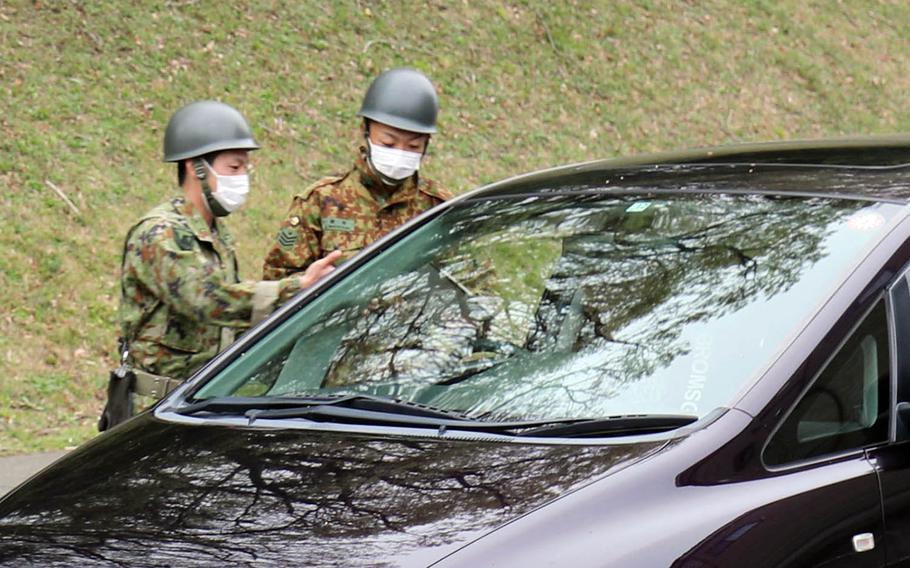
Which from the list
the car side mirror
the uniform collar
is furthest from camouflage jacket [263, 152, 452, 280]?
the car side mirror

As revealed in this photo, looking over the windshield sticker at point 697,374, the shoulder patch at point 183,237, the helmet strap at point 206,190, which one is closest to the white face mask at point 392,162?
the helmet strap at point 206,190

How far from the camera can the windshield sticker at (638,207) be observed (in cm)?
349

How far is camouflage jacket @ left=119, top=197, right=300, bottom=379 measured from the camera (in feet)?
14.3

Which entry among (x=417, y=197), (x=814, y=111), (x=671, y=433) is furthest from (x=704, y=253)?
(x=814, y=111)

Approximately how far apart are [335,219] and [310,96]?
23.7 feet

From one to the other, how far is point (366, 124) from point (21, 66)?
6.42 m

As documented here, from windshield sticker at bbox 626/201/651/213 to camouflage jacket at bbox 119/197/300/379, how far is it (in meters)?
1.38

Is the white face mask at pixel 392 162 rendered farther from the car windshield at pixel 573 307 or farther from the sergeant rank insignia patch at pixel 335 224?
the car windshield at pixel 573 307

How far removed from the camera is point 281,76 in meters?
12.4

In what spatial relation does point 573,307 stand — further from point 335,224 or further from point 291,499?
point 335,224

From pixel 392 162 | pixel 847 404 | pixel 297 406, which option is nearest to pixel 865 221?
pixel 847 404

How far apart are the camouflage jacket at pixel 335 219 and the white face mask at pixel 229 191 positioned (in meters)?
0.67

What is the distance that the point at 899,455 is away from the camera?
2830 millimetres

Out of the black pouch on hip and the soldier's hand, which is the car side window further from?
the black pouch on hip
